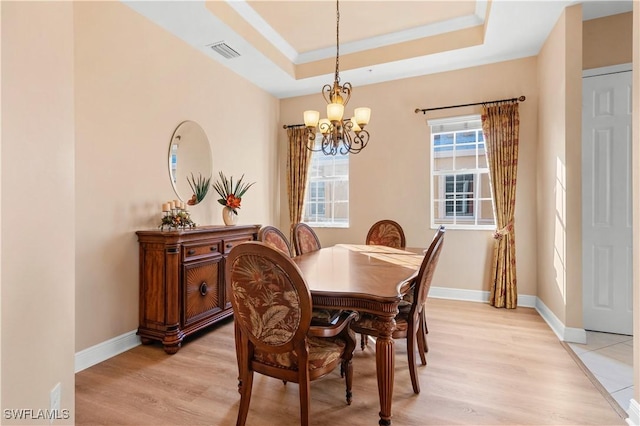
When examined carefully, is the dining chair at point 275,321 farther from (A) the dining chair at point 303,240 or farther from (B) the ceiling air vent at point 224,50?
(B) the ceiling air vent at point 224,50

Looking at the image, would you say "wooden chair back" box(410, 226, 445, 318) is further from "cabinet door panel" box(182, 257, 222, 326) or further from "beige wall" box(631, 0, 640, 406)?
"cabinet door panel" box(182, 257, 222, 326)

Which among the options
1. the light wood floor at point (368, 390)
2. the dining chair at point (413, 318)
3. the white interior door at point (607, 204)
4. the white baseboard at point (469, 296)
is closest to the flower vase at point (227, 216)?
the light wood floor at point (368, 390)

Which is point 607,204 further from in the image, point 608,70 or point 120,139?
point 120,139

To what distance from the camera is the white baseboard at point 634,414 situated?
162cm

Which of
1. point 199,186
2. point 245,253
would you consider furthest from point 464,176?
point 245,253

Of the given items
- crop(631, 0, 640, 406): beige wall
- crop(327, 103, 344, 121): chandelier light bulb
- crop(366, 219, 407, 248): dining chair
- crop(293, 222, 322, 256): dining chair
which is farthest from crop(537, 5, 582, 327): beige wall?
crop(293, 222, 322, 256): dining chair

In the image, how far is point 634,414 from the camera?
1643 millimetres

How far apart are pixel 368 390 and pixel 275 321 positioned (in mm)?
1024

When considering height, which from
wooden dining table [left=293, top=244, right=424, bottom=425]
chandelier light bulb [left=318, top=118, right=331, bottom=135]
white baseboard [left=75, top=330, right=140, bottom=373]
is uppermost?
chandelier light bulb [left=318, top=118, right=331, bottom=135]

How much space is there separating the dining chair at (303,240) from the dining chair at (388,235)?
76cm

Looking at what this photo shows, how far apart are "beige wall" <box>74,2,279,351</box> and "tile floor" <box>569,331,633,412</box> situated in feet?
11.9

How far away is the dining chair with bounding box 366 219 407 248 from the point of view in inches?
138

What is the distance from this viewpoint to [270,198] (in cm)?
493

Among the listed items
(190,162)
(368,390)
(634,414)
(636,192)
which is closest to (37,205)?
(368,390)
